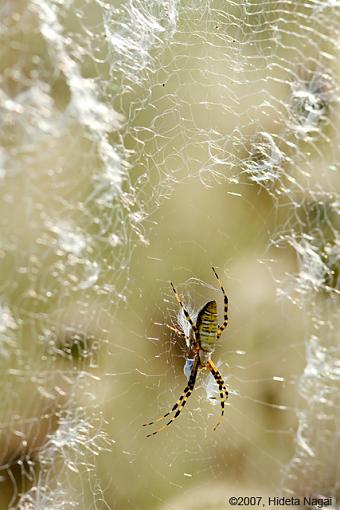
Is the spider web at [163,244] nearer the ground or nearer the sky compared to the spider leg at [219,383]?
nearer the sky

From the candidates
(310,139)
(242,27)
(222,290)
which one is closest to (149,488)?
(222,290)

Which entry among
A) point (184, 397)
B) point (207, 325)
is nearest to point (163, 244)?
point (207, 325)

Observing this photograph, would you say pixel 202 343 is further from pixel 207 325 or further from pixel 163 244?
pixel 163 244

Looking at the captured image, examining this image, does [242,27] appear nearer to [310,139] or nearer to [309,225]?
[310,139]
